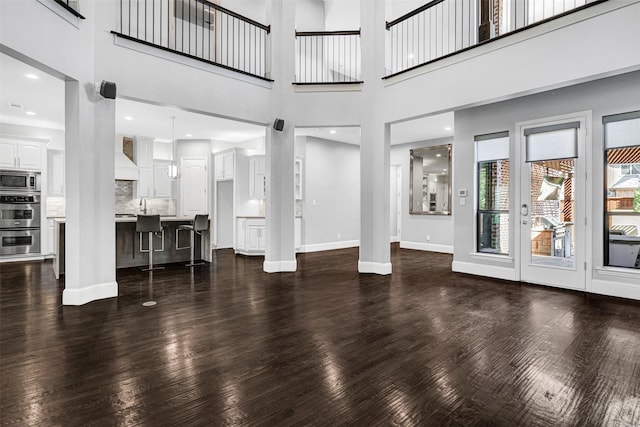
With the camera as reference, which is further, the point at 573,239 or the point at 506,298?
the point at 573,239

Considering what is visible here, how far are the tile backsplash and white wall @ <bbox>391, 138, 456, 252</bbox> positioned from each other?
641cm

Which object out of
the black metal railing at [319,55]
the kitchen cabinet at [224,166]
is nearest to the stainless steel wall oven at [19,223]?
the kitchen cabinet at [224,166]

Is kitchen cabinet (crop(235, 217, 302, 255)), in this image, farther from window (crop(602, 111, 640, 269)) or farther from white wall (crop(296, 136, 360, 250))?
window (crop(602, 111, 640, 269))

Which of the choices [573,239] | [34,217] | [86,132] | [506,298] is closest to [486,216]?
[573,239]

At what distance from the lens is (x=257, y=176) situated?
856 centimetres

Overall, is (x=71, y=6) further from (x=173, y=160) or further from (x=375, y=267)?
(x=375, y=267)

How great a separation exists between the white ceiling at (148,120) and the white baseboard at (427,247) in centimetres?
277

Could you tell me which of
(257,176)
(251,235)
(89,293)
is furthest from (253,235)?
(89,293)

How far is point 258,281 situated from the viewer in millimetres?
5379

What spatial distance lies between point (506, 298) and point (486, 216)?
5.67ft

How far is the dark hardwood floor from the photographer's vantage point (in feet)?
6.39

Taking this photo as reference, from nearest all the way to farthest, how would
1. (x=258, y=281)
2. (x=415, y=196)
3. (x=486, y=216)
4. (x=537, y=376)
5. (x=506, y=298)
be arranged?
(x=537, y=376) → (x=506, y=298) → (x=258, y=281) → (x=486, y=216) → (x=415, y=196)

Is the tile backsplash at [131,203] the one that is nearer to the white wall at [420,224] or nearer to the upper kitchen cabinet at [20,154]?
the upper kitchen cabinet at [20,154]

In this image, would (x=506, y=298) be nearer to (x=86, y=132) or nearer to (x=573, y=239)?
(x=573, y=239)
